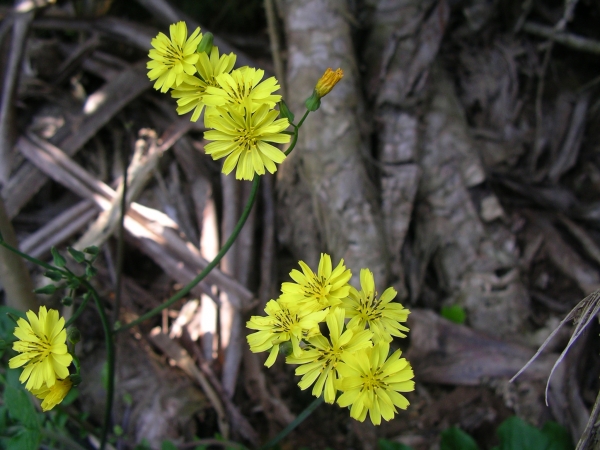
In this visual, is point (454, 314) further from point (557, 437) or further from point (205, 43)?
point (205, 43)

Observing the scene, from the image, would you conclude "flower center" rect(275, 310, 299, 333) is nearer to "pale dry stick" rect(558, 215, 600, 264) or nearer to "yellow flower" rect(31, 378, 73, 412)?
"yellow flower" rect(31, 378, 73, 412)

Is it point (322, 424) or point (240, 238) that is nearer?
point (322, 424)

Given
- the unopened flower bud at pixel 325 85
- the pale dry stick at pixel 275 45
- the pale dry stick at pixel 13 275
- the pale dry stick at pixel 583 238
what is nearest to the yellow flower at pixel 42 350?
the pale dry stick at pixel 13 275

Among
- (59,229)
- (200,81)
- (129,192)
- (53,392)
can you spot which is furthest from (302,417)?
(59,229)

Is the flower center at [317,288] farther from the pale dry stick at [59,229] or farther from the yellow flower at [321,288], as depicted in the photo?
the pale dry stick at [59,229]

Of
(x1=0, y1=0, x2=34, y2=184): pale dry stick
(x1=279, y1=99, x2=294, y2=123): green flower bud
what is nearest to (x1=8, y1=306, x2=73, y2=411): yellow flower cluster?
(x1=279, y1=99, x2=294, y2=123): green flower bud

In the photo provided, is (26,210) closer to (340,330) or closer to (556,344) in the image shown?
(340,330)

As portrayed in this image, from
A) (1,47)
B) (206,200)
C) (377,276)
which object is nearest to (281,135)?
(377,276)
